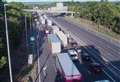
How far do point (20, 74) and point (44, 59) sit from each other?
439 inches

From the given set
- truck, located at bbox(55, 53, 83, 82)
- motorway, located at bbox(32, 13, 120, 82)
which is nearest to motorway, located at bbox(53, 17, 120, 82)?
motorway, located at bbox(32, 13, 120, 82)

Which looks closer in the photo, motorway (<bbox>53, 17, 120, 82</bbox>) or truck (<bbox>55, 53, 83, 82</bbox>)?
truck (<bbox>55, 53, 83, 82</bbox>)

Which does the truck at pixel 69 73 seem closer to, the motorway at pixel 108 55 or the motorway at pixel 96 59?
the motorway at pixel 96 59

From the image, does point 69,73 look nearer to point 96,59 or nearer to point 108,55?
point 96,59

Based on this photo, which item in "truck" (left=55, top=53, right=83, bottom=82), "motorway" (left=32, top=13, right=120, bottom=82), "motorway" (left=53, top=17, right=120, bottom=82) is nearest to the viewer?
"truck" (left=55, top=53, right=83, bottom=82)

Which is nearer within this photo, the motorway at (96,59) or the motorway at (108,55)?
the motorway at (96,59)

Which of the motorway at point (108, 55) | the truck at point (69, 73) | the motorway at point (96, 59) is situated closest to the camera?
the truck at point (69, 73)

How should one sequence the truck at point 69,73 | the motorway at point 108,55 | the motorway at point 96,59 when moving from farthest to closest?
the motorway at point 108,55
the motorway at point 96,59
the truck at point 69,73

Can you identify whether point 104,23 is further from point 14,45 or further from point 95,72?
point 95,72

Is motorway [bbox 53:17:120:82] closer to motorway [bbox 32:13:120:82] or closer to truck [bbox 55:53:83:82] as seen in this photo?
motorway [bbox 32:13:120:82]

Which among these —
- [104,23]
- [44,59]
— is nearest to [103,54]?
[44,59]

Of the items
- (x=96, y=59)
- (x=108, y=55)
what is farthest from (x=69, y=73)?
(x=108, y=55)

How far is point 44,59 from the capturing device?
5403 cm

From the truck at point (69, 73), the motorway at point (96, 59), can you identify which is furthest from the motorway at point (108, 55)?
the truck at point (69, 73)
